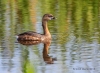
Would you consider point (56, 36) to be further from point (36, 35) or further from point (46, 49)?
point (46, 49)

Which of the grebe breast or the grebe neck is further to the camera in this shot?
the grebe neck

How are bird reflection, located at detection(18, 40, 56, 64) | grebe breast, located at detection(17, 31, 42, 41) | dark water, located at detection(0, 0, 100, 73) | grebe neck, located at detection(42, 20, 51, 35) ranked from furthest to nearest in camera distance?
grebe neck, located at detection(42, 20, 51, 35), grebe breast, located at detection(17, 31, 42, 41), bird reflection, located at detection(18, 40, 56, 64), dark water, located at detection(0, 0, 100, 73)

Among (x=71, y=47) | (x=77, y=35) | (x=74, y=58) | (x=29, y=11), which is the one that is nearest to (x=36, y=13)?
(x=29, y=11)

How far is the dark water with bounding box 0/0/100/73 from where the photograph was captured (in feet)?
37.3

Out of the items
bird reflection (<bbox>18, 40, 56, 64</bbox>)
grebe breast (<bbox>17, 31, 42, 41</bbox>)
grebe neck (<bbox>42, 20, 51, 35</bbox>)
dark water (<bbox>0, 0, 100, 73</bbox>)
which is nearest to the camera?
dark water (<bbox>0, 0, 100, 73</bbox>)

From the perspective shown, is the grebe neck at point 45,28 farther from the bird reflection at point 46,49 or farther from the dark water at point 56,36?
the bird reflection at point 46,49

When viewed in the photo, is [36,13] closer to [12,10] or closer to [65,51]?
[12,10]

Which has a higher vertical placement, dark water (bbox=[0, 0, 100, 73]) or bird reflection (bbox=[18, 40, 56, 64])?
dark water (bbox=[0, 0, 100, 73])

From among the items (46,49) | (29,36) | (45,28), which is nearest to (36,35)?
(29,36)

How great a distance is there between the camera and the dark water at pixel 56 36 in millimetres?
11359

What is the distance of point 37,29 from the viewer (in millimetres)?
15867

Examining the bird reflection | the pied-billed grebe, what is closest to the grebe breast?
the pied-billed grebe

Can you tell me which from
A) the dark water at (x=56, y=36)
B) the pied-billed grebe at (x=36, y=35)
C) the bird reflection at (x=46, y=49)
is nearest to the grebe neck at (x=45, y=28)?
the pied-billed grebe at (x=36, y=35)

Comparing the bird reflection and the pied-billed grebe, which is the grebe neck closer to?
the pied-billed grebe
